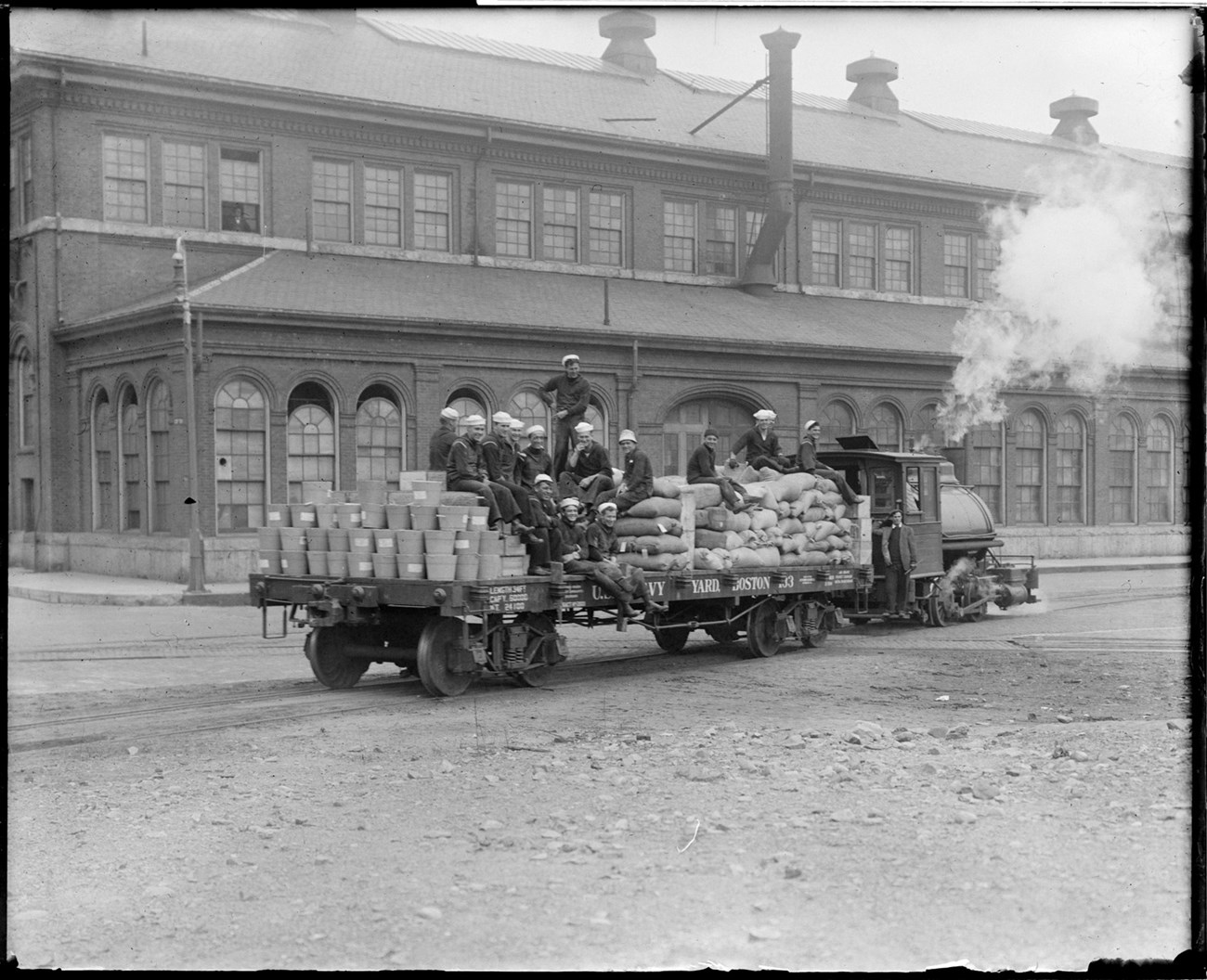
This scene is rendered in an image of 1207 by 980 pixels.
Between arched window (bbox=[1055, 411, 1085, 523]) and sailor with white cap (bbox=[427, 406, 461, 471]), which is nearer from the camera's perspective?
sailor with white cap (bbox=[427, 406, 461, 471])

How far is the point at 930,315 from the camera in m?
37.2

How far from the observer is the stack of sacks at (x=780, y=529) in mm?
14758

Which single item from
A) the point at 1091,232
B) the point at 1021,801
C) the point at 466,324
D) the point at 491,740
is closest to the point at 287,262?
the point at 466,324

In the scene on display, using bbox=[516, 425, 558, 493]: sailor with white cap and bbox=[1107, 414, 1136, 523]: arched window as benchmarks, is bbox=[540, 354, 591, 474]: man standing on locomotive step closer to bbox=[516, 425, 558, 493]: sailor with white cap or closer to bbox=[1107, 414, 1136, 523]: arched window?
bbox=[516, 425, 558, 493]: sailor with white cap

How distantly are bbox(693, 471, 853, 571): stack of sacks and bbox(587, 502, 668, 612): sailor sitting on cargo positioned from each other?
1.25 metres

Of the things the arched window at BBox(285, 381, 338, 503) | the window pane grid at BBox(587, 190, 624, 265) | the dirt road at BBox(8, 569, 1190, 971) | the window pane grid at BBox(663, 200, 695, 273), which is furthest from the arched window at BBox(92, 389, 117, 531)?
the dirt road at BBox(8, 569, 1190, 971)

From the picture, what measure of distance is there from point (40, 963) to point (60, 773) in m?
3.54

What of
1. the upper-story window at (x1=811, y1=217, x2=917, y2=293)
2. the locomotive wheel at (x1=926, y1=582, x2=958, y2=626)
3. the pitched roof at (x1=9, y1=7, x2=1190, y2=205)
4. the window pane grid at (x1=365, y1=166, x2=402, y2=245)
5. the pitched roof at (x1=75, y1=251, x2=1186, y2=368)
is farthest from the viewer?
the upper-story window at (x1=811, y1=217, x2=917, y2=293)

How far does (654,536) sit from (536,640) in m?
2.26

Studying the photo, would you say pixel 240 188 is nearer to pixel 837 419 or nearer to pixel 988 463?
pixel 837 419

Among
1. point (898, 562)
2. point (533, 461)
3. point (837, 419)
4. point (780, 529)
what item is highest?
point (837, 419)

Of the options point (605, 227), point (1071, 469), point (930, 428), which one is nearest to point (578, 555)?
point (605, 227)

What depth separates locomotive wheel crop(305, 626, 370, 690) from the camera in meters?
12.5

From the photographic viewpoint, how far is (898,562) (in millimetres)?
18062
